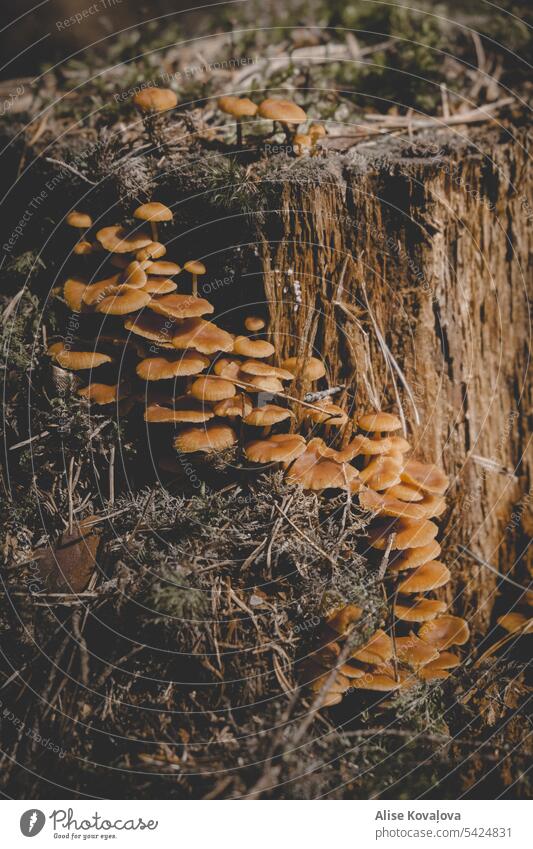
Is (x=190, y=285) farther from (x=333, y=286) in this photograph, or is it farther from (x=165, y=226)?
(x=333, y=286)

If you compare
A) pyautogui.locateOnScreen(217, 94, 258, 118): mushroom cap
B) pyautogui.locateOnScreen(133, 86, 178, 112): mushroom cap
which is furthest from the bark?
pyautogui.locateOnScreen(133, 86, 178, 112): mushroom cap

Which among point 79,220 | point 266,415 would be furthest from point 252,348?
point 79,220

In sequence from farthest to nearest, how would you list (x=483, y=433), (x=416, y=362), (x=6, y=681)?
(x=483, y=433) → (x=416, y=362) → (x=6, y=681)

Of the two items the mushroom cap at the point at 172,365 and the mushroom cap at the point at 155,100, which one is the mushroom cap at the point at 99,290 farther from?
the mushroom cap at the point at 155,100

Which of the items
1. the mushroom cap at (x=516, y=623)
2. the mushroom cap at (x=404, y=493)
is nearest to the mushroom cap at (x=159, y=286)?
the mushroom cap at (x=404, y=493)

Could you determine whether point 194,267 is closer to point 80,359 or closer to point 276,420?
point 80,359
